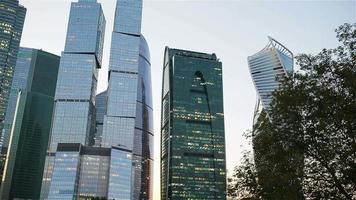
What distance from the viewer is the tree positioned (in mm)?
24688

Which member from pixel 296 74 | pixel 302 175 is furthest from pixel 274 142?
pixel 296 74

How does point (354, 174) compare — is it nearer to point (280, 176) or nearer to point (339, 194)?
point (339, 194)

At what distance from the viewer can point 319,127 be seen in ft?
83.3

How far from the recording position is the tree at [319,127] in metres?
24.7

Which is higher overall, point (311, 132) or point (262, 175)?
point (311, 132)

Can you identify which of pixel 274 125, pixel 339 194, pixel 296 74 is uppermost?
pixel 296 74

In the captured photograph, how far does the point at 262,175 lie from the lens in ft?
94.5

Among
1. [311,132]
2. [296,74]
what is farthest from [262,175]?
[296,74]

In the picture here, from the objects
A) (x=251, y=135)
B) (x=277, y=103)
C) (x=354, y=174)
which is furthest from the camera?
(x=251, y=135)

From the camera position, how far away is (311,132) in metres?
26.2

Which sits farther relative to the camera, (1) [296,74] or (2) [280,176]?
(1) [296,74]

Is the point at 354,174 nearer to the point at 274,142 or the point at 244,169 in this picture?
the point at 274,142

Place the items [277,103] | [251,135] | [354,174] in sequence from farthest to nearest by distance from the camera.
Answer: [251,135], [277,103], [354,174]

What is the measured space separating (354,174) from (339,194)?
2312 mm
